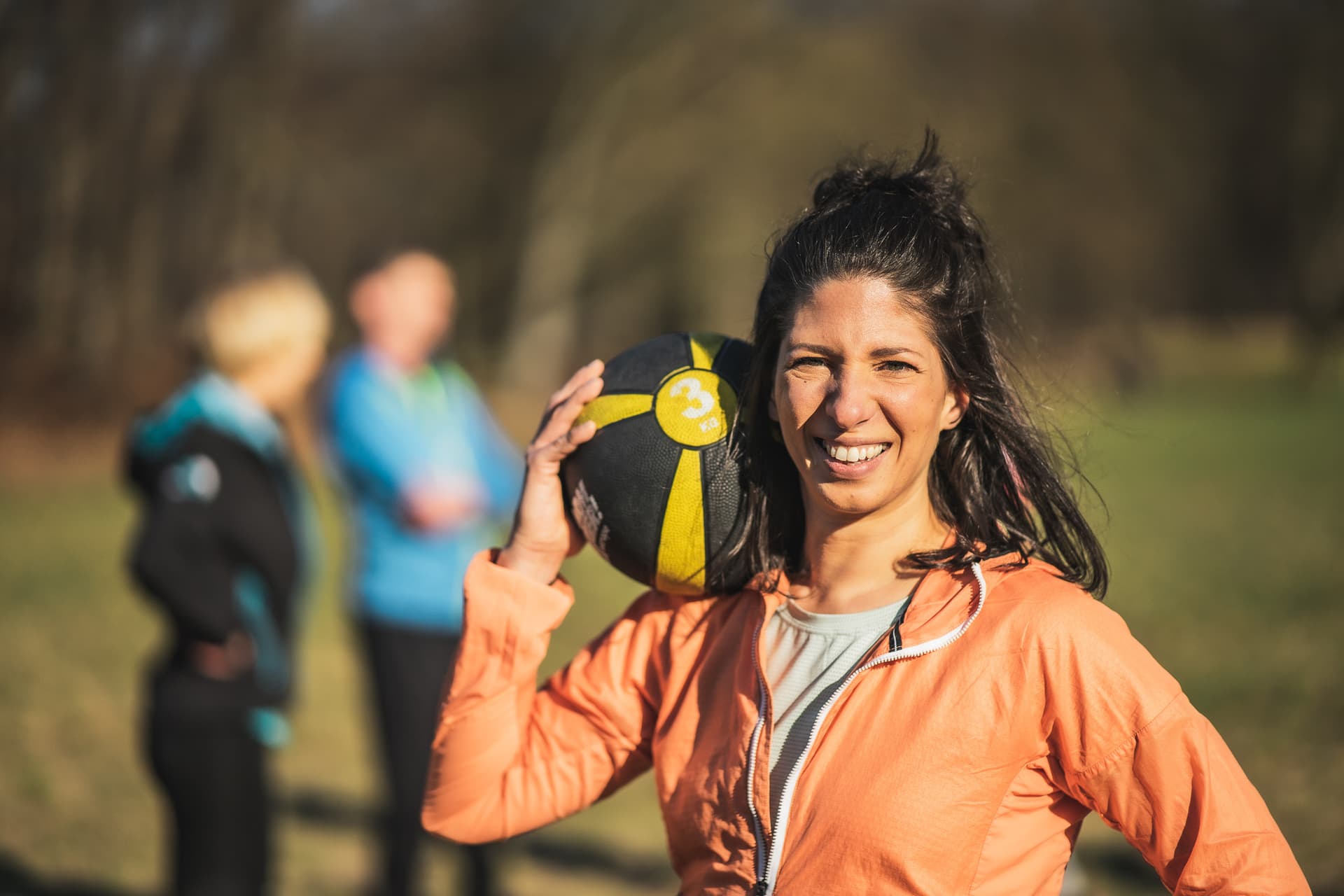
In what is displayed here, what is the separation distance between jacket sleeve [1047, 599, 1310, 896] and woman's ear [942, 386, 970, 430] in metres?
0.43

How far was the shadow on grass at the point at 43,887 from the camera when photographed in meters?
5.07

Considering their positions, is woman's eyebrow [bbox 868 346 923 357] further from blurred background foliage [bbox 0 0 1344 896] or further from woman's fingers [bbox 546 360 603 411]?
woman's fingers [bbox 546 360 603 411]

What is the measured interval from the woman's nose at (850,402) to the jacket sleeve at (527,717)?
23.7 inches

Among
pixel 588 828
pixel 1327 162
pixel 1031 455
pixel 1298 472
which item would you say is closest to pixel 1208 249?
pixel 1327 162

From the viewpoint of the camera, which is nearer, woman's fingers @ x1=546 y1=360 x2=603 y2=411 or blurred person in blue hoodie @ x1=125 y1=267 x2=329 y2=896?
woman's fingers @ x1=546 y1=360 x2=603 y2=411

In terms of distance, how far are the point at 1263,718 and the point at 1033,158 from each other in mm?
29555

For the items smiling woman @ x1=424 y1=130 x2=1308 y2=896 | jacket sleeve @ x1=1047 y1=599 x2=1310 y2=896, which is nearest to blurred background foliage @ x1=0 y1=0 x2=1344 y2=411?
smiling woman @ x1=424 y1=130 x2=1308 y2=896

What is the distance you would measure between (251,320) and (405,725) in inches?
65.6

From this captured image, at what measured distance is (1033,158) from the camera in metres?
33.8

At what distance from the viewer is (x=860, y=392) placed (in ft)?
6.26

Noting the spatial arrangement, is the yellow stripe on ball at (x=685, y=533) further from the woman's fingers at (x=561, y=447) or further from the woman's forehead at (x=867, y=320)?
the woman's forehead at (x=867, y=320)

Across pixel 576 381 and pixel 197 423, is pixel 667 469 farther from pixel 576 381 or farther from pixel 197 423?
pixel 197 423

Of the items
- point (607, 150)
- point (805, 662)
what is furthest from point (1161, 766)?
point (607, 150)

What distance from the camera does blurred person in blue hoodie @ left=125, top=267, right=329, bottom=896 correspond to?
3.70m
